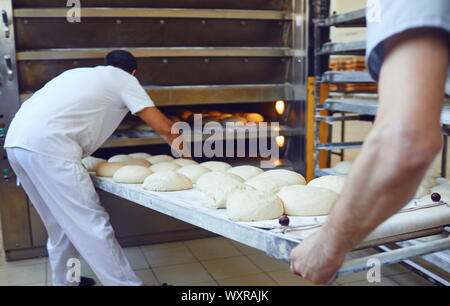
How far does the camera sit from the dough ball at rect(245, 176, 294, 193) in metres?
1.68

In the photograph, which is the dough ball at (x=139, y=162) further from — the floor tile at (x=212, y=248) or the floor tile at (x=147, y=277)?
the floor tile at (x=212, y=248)

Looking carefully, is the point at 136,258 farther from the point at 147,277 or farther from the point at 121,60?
the point at 121,60

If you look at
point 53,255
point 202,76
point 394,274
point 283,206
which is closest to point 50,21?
point 202,76

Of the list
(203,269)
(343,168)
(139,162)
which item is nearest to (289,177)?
(343,168)

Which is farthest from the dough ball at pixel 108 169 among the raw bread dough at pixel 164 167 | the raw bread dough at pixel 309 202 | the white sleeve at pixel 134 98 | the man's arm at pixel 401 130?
the man's arm at pixel 401 130

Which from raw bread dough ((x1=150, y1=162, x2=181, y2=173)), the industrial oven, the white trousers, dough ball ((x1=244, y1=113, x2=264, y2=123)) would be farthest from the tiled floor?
dough ball ((x1=244, y1=113, x2=264, y2=123))

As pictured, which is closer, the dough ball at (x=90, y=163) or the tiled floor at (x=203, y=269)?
the dough ball at (x=90, y=163)

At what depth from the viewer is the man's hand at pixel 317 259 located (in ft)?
2.55

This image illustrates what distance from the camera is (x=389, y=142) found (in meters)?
0.58

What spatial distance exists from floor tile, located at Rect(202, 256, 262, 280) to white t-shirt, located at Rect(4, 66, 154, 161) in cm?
107

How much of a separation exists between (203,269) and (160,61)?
150 cm

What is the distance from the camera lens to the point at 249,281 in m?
2.53

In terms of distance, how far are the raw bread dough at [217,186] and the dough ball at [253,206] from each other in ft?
0.32

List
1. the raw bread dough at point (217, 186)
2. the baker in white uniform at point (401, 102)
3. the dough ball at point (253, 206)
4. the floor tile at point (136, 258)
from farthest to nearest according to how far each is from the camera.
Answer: the floor tile at point (136, 258), the raw bread dough at point (217, 186), the dough ball at point (253, 206), the baker in white uniform at point (401, 102)
